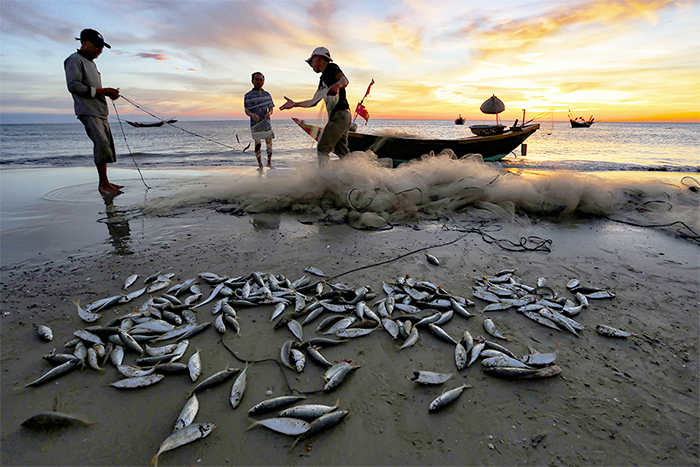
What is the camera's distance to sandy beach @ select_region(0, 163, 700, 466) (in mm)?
1881

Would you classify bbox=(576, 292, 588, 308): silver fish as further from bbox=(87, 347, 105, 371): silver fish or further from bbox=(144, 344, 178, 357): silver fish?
bbox=(87, 347, 105, 371): silver fish

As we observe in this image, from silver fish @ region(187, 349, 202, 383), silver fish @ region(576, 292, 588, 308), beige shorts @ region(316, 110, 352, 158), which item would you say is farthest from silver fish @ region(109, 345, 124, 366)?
beige shorts @ region(316, 110, 352, 158)

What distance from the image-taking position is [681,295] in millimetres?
3426

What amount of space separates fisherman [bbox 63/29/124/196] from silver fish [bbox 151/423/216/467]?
6644 mm

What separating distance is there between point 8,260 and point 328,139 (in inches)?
215

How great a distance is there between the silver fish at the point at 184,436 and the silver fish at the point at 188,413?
0.04m

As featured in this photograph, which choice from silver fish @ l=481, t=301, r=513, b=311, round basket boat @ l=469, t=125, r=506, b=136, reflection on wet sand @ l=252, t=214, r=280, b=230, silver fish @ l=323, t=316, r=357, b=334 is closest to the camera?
silver fish @ l=323, t=316, r=357, b=334

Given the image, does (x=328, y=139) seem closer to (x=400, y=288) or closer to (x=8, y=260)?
(x=400, y=288)

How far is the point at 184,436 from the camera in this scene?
1888 mm

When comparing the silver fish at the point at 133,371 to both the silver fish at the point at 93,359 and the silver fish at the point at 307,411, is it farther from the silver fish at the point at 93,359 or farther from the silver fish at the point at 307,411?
the silver fish at the point at 307,411

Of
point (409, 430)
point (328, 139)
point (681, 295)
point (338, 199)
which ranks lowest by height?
point (409, 430)

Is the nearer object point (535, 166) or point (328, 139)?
point (328, 139)

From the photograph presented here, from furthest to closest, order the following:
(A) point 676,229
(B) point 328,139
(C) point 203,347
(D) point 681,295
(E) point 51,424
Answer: (B) point 328,139
(A) point 676,229
(D) point 681,295
(C) point 203,347
(E) point 51,424

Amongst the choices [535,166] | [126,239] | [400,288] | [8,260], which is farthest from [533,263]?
[535,166]
